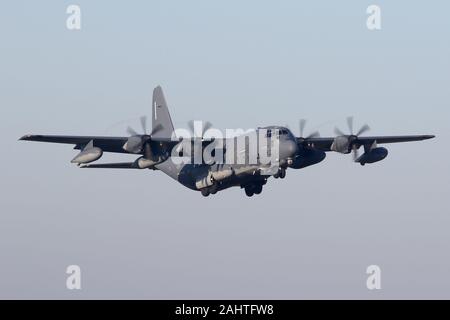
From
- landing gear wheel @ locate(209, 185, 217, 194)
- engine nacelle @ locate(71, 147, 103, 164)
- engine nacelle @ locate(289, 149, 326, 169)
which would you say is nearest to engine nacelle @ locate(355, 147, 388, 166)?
engine nacelle @ locate(289, 149, 326, 169)

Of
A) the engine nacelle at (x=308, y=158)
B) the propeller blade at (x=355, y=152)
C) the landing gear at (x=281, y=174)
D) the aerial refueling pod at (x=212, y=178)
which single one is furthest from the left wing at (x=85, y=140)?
the propeller blade at (x=355, y=152)

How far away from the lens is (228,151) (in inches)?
2179

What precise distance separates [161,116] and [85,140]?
36.4 ft

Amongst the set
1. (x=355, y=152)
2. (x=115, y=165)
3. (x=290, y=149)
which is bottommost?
(x=290, y=149)

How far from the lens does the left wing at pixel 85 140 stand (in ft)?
179

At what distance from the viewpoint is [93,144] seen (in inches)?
2202

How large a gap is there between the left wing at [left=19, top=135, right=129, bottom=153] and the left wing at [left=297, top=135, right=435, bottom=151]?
1015cm

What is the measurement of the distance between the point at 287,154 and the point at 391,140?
33.2 feet

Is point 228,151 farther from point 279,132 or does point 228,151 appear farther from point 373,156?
point 373,156

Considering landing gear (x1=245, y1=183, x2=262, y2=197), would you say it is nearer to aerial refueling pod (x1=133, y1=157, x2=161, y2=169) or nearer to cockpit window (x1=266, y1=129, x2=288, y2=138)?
cockpit window (x1=266, y1=129, x2=288, y2=138)

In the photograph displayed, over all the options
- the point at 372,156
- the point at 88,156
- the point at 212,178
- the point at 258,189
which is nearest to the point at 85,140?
the point at 88,156

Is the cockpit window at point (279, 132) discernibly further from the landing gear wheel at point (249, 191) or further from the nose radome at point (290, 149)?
the landing gear wheel at point (249, 191)
